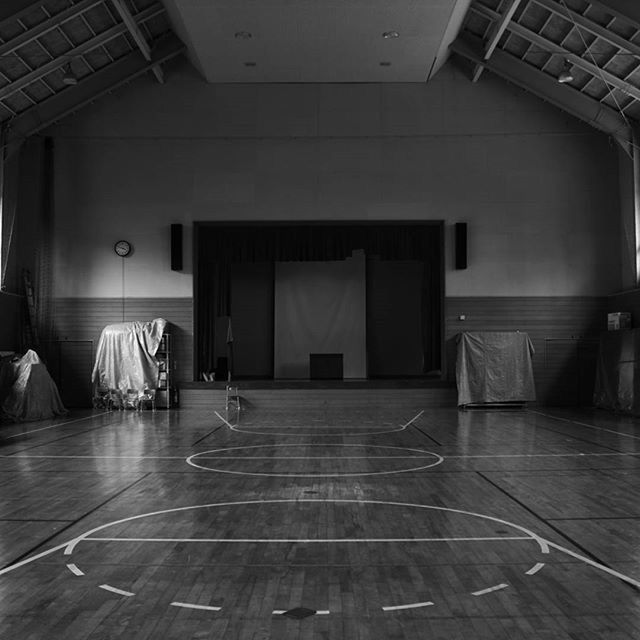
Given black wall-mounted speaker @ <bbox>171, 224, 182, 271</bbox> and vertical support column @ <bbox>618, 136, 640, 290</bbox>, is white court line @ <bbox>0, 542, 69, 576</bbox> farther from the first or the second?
vertical support column @ <bbox>618, 136, 640, 290</bbox>

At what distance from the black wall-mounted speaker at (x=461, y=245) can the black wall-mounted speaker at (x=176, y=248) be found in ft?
19.5

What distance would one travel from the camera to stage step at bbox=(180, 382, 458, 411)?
1518 centimetres

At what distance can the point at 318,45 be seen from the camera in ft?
44.8

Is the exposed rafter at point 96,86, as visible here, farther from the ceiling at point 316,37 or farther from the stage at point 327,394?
the stage at point 327,394

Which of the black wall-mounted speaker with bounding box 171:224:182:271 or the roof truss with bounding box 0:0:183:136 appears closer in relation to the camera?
the roof truss with bounding box 0:0:183:136

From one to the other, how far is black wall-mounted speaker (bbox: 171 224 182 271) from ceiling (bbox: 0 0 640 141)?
3.23 metres

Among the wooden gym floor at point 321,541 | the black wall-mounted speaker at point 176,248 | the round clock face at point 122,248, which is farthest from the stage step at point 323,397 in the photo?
the wooden gym floor at point 321,541

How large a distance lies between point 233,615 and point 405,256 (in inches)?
531

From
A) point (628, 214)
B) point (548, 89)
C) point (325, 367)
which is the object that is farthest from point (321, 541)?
point (548, 89)

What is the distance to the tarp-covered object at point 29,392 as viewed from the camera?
42.4 ft

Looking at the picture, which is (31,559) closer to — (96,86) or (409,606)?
(409,606)

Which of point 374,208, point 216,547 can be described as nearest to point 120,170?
point 374,208

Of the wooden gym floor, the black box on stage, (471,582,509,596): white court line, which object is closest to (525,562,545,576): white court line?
the wooden gym floor

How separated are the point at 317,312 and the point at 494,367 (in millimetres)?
5617
